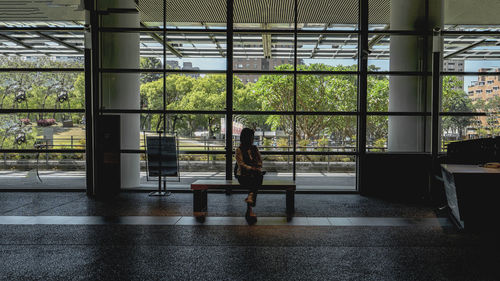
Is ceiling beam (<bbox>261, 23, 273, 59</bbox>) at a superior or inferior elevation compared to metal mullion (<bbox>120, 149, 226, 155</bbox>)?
superior

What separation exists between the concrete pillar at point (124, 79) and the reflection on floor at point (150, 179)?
756 millimetres

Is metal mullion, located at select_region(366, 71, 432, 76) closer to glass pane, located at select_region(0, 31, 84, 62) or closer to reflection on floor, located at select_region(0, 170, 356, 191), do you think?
reflection on floor, located at select_region(0, 170, 356, 191)

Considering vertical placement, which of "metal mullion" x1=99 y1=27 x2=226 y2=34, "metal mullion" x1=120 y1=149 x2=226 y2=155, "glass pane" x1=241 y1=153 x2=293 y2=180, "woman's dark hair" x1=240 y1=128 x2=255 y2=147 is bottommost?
"glass pane" x1=241 y1=153 x2=293 y2=180

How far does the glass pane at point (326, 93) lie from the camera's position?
9.11 meters

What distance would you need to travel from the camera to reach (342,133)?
29.8 ft

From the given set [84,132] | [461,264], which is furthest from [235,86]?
[461,264]

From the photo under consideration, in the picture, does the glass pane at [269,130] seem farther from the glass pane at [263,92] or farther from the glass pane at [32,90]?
the glass pane at [32,90]

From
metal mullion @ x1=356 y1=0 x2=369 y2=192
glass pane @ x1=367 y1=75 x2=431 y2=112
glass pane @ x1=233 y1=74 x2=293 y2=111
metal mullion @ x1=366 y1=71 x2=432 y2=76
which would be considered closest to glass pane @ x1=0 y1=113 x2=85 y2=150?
glass pane @ x1=233 y1=74 x2=293 y2=111

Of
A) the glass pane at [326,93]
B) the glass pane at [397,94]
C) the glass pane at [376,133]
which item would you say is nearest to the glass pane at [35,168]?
the glass pane at [326,93]

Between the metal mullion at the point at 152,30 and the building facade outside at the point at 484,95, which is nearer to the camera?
the metal mullion at the point at 152,30

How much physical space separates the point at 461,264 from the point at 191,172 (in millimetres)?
6786

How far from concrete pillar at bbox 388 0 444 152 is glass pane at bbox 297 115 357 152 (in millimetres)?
1156

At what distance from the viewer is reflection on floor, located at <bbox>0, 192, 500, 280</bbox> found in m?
3.84

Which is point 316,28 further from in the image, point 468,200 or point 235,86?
point 468,200
